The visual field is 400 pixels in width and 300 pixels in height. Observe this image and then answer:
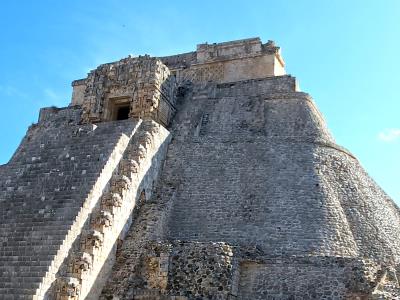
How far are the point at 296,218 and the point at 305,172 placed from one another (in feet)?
6.35

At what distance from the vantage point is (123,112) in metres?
18.7

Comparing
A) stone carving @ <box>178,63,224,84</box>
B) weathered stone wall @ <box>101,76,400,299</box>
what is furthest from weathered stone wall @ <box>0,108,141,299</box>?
stone carving @ <box>178,63,224,84</box>

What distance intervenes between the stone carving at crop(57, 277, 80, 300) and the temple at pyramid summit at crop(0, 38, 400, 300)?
0.03m

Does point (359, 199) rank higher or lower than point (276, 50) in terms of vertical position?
lower

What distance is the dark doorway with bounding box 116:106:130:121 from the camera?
1844cm

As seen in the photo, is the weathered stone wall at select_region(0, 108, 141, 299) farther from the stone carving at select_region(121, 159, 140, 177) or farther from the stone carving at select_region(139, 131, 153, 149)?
the stone carving at select_region(139, 131, 153, 149)

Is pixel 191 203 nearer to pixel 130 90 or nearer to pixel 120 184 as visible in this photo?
pixel 120 184

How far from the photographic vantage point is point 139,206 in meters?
13.9

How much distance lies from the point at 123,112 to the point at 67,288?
904 centimetres

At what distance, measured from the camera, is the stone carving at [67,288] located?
10.5 metres

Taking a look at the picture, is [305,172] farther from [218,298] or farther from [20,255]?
[20,255]

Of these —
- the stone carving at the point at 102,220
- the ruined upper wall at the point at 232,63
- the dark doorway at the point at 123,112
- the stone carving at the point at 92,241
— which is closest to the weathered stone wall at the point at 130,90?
the dark doorway at the point at 123,112

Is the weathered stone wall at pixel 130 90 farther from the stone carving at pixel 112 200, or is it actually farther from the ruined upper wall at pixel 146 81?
the stone carving at pixel 112 200

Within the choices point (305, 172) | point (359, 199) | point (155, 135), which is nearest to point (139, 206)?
point (155, 135)
